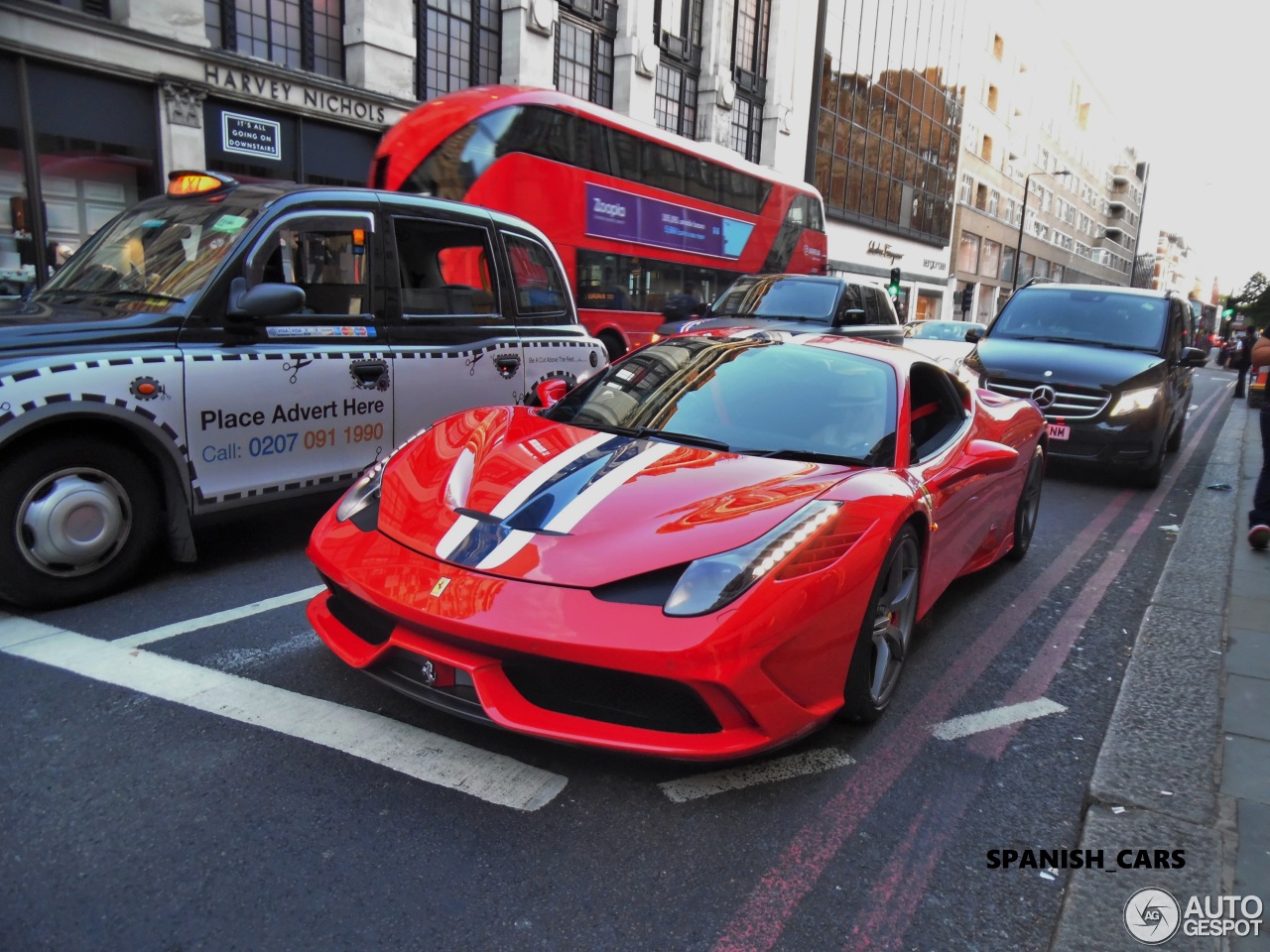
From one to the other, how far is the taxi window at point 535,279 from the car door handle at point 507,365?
0.35 meters

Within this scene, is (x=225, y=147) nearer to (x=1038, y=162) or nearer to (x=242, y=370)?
(x=242, y=370)

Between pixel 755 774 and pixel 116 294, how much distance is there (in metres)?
3.81

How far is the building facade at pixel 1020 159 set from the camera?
178 ft

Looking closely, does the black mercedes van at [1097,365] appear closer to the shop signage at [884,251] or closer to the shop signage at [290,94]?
the shop signage at [290,94]

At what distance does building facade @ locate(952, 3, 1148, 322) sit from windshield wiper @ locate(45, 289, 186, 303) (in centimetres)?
4169

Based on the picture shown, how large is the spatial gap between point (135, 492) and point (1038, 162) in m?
77.9

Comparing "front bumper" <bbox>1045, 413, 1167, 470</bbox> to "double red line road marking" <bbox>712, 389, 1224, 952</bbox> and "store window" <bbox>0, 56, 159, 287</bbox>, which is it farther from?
"store window" <bbox>0, 56, 159, 287</bbox>

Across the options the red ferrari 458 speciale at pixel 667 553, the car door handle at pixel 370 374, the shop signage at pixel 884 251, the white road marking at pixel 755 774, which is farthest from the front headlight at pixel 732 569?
the shop signage at pixel 884 251

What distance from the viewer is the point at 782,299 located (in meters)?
10.9

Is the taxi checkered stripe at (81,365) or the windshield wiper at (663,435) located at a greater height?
the taxi checkered stripe at (81,365)

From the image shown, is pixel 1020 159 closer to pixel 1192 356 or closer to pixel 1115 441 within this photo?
pixel 1192 356

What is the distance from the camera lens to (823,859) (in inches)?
97.6

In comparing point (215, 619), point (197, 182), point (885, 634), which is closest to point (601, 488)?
point (885, 634)

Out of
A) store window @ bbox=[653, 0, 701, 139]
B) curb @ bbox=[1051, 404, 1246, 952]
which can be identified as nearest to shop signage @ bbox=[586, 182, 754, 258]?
curb @ bbox=[1051, 404, 1246, 952]
